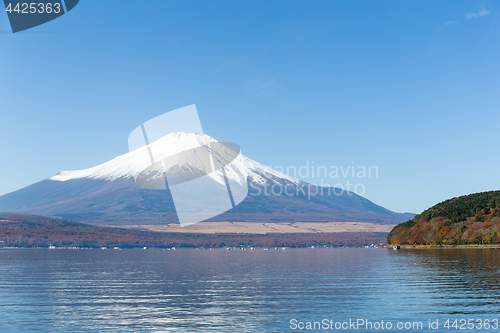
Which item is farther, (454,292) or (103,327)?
(454,292)

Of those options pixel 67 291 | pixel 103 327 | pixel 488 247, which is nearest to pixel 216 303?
pixel 103 327

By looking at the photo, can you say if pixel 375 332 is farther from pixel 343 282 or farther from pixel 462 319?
pixel 343 282

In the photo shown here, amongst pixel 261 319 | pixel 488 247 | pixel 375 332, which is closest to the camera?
pixel 375 332

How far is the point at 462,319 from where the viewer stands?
3791cm

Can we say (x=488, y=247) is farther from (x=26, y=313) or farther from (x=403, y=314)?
(x=26, y=313)

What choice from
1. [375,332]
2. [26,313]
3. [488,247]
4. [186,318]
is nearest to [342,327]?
[375,332]

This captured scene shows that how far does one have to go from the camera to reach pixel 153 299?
169 feet

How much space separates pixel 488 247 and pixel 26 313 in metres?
194

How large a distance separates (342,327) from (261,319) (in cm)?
702

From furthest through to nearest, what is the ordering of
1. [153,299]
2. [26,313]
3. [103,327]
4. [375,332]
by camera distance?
[153,299]
[26,313]
[103,327]
[375,332]

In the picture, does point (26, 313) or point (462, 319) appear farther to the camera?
point (26, 313)

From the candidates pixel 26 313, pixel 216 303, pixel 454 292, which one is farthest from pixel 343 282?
pixel 26 313

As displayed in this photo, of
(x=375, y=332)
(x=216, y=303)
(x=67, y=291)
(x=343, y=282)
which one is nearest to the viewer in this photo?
(x=375, y=332)

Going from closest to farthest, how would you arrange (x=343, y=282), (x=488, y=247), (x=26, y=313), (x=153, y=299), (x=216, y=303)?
(x=26, y=313)
(x=216, y=303)
(x=153, y=299)
(x=343, y=282)
(x=488, y=247)
